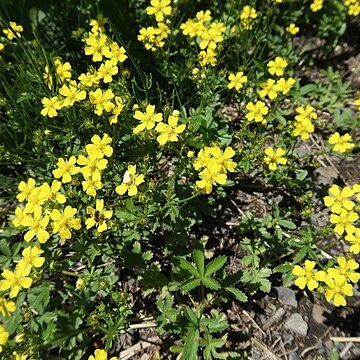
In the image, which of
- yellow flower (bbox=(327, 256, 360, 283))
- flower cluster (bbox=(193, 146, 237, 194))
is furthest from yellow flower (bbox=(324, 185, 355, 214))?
flower cluster (bbox=(193, 146, 237, 194))

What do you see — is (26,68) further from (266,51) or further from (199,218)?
(266,51)

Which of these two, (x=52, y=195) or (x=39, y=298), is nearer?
(x=52, y=195)

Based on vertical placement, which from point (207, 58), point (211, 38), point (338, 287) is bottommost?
point (338, 287)

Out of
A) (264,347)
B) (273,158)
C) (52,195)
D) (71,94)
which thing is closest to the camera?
(52,195)

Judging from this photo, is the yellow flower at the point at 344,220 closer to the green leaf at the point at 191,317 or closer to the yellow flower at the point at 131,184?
the green leaf at the point at 191,317

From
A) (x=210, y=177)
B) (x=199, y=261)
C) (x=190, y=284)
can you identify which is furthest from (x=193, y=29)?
(x=190, y=284)

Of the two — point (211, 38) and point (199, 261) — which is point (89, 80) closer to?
point (211, 38)
